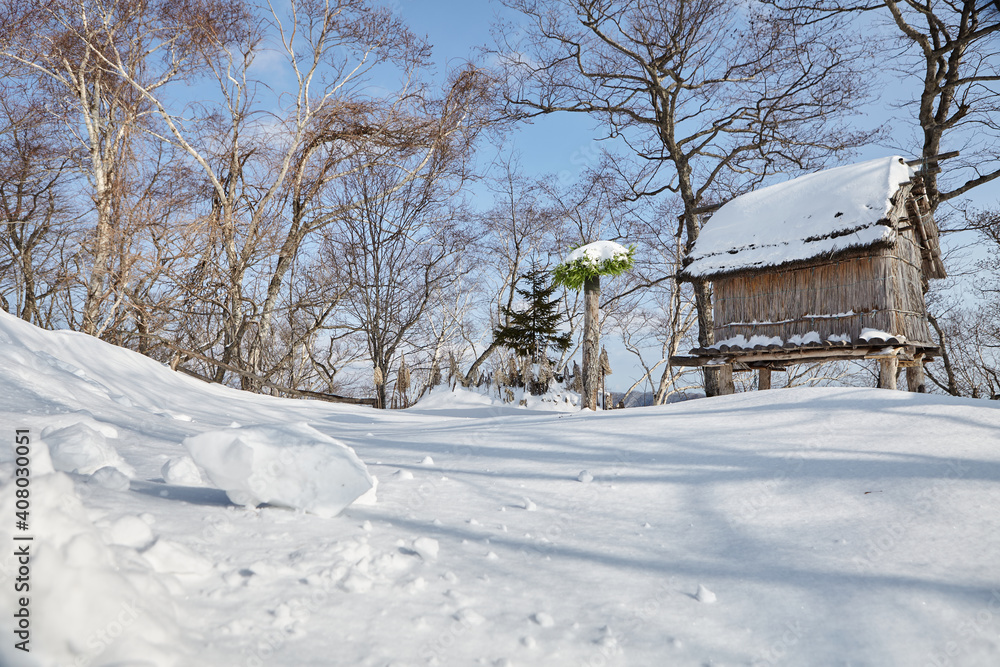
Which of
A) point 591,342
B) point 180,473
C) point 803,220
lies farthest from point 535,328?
point 180,473

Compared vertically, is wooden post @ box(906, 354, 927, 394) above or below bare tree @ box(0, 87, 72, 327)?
below

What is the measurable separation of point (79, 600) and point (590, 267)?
1036cm

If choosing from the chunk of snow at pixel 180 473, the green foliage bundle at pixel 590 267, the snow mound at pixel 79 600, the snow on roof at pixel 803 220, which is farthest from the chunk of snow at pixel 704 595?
the green foliage bundle at pixel 590 267

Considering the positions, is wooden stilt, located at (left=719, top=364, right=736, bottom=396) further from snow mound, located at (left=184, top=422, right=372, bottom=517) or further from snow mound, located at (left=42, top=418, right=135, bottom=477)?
snow mound, located at (left=42, top=418, right=135, bottom=477)

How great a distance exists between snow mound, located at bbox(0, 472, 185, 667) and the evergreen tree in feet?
54.1

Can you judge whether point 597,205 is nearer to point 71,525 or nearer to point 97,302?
point 97,302

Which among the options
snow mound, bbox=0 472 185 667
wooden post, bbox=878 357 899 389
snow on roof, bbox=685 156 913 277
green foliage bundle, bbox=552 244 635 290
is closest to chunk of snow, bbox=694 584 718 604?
snow mound, bbox=0 472 185 667

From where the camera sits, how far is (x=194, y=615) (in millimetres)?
1471

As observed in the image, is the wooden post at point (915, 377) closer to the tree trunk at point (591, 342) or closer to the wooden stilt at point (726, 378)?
the wooden stilt at point (726, 378)

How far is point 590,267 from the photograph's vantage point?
36.2 feet

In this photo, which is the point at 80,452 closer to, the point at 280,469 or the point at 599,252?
the point at 280,469

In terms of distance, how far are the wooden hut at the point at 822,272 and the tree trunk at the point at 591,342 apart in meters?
1.71

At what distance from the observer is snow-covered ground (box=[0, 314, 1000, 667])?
1.42 m

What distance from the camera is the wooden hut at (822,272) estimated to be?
934 centimetres
